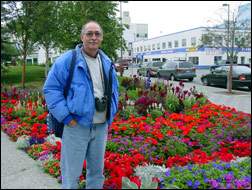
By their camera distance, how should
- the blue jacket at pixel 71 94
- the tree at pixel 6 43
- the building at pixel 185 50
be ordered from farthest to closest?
the building at pixel 185 50, the tree at pixel 6 43, the blue jacket at pixel 71 94

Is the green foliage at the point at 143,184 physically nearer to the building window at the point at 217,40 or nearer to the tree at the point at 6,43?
the tree at the point at 6,43

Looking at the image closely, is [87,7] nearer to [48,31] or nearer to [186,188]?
[48,31]

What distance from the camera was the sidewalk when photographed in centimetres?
481

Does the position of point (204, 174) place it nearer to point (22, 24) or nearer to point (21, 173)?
point (21, 173)

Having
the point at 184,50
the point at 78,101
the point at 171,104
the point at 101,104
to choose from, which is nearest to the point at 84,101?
the point at 78,101

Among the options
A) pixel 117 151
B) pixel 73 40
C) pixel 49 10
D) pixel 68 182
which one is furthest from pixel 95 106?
pixel 49 10

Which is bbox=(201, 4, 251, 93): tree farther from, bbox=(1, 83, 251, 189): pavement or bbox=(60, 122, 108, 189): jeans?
bbox=(60, 122, 108, 189): jeans

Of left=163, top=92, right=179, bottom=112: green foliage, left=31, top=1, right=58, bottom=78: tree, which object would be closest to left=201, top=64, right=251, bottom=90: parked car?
left=31, top=1, right=58, bottom=78: tree

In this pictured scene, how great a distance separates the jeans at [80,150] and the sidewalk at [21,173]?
1011mm

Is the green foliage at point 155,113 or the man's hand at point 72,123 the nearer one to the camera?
the man's hand at point 72,123

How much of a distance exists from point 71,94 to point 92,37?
61cm

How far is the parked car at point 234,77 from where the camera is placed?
65.2ft

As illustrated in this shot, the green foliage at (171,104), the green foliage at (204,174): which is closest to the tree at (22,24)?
the green foliage at (171,104)

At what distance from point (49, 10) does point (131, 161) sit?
42.8 feet
